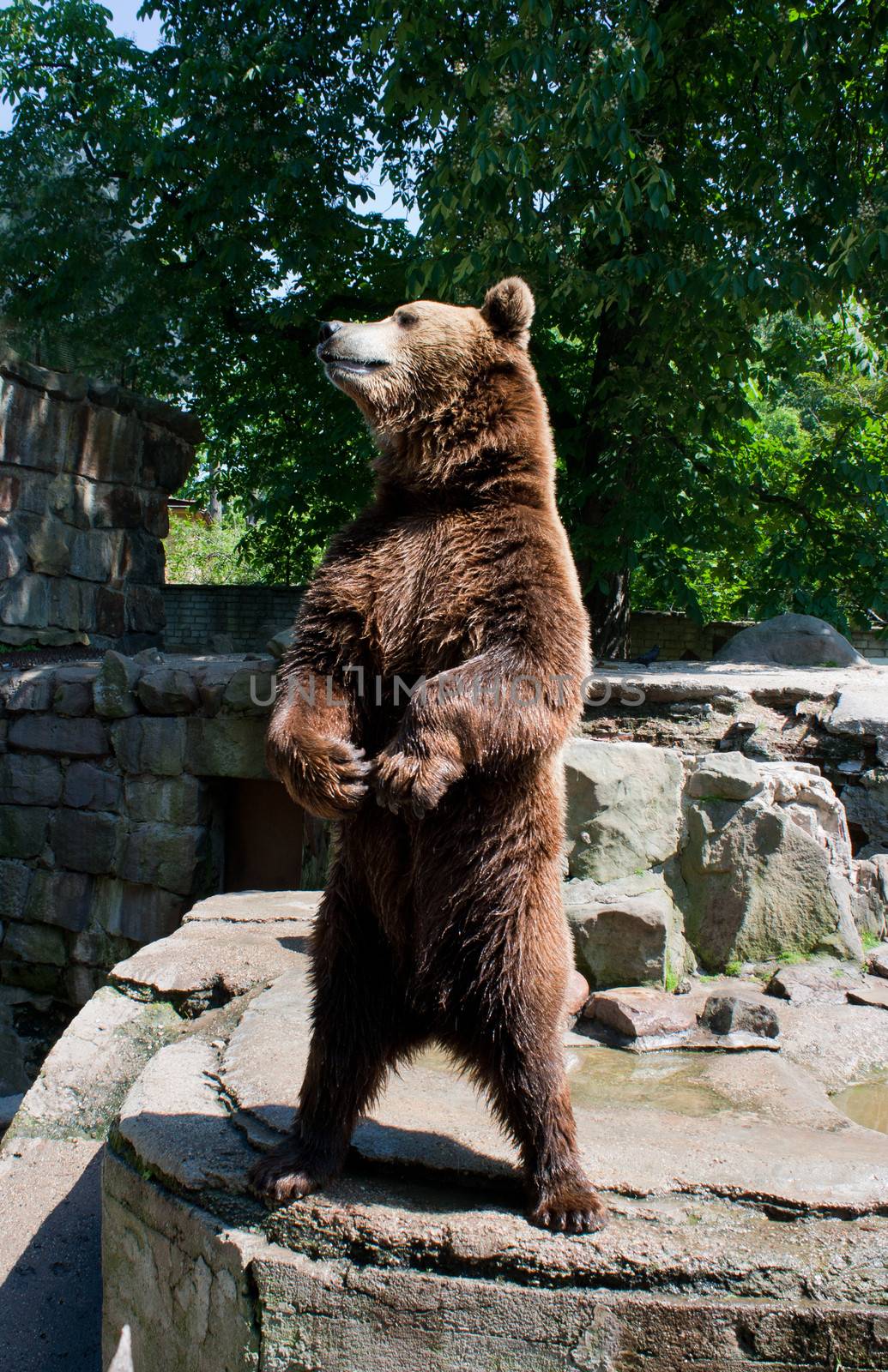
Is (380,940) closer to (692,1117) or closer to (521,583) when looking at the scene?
(521,583)

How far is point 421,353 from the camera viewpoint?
8.55 feet

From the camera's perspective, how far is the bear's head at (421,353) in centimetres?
258

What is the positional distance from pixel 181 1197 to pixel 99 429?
8077 millimetres

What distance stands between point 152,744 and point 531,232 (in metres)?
4.00

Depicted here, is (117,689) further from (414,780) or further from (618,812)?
(414,780)

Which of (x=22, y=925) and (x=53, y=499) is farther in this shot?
(x=53, y=499)

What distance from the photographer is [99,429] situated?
371 inches

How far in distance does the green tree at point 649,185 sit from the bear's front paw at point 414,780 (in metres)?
4.68

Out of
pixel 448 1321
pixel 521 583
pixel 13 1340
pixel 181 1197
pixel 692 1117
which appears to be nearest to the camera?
pixel 448 1321

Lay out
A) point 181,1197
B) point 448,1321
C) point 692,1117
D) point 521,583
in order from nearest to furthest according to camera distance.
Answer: point 448,1321 < point 521,583 < point 181,1197 < point 692,1117

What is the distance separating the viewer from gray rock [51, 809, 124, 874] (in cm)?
734

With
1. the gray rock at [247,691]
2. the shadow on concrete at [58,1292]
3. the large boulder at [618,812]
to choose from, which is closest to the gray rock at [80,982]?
the gray rock at [247,691]

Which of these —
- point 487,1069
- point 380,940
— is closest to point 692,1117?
point 487,1069

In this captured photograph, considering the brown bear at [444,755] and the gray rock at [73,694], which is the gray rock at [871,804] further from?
the gray rock at [73,694]
